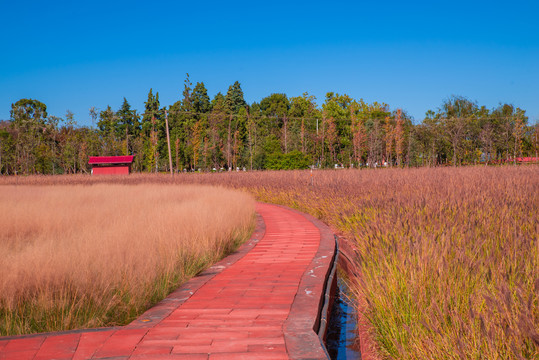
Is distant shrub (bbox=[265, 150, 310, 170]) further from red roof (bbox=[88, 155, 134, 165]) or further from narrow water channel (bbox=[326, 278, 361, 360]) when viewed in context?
narrow water channel (bbox=[326, 278, 361, 360])

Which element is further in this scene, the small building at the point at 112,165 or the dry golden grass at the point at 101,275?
the small building at the point at 112,165

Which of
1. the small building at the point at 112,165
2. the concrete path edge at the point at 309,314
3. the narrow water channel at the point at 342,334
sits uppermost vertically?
the small building at the point at 112,165

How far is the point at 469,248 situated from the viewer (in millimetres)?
4129

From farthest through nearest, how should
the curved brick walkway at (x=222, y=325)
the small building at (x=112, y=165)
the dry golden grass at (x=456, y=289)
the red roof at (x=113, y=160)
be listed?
the small building at (x=112, y=165) < the red roof at (x=113, y=160) < the curved brick walkway at (x=222, y=325) < the dry golden grass at (x=456, y=289)

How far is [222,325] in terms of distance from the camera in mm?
3439

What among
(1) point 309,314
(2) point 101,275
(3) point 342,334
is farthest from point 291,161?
(1) point 309,314

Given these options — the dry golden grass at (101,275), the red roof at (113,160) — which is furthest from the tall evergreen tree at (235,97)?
the dry golden grass at (101,275)

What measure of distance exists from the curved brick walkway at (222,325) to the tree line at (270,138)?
4160 centimetres

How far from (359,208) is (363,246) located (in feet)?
10.9

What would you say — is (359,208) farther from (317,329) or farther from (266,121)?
(266,121)

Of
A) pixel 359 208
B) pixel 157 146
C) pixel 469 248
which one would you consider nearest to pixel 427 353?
pixel 469 248

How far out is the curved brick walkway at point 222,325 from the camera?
9.51 feet

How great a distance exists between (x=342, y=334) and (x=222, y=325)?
74.8 inches

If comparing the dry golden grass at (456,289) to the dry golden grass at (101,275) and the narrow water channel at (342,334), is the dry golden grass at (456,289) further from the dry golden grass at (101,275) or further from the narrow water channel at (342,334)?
the dry golden grass at (101,275)
